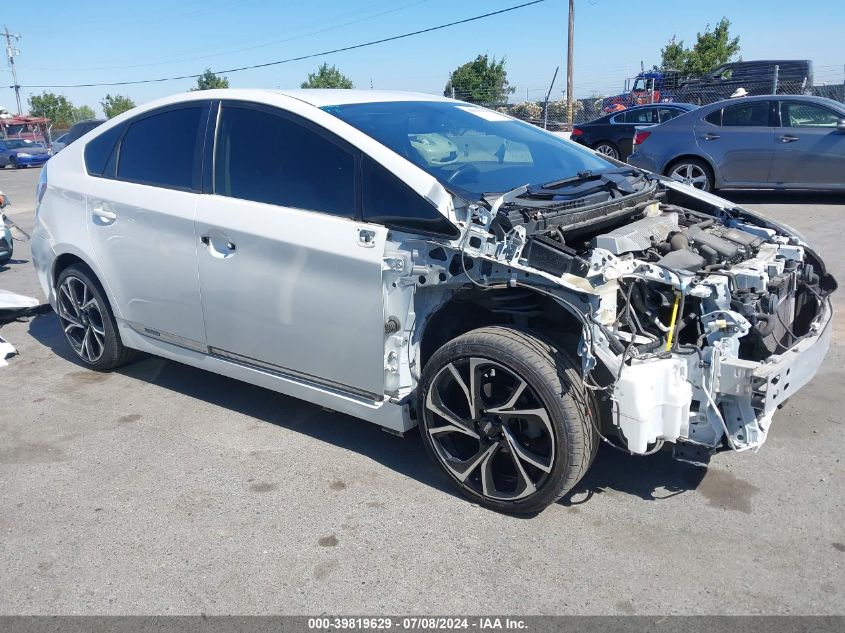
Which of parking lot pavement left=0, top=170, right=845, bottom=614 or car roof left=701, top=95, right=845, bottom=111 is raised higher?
car roof left=701, top=95, right=845, bottom=111

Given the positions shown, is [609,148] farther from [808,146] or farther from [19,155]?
[19,155]

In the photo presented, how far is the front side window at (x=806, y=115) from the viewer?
33.6 feet

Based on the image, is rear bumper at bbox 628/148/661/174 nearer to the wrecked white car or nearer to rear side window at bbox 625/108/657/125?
rear side window at bbox 625/108/657/125

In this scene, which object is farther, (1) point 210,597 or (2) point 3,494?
(2) point 3,494

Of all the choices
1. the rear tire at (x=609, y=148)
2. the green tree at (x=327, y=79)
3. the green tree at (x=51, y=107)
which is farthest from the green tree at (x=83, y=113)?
the rear tire at (x=609, y=148)

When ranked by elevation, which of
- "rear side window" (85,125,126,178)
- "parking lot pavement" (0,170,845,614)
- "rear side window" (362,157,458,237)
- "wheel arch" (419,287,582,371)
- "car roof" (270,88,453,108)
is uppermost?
"car roof" (270,88,453,108)

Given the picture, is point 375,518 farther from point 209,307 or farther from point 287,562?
point 209,307

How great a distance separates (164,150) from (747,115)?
9012 millimetres

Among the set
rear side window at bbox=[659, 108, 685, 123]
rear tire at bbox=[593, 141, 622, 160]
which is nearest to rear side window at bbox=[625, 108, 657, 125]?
rear side window at bbox=[659, 108, 685, 123]

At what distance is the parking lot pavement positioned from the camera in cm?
286

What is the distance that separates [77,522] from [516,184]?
8.51 feet

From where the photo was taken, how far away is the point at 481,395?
3338 millimetres

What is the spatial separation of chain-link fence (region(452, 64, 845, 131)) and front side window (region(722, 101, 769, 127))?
4496 millimetres

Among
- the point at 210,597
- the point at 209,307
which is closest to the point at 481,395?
the point at 210,597
